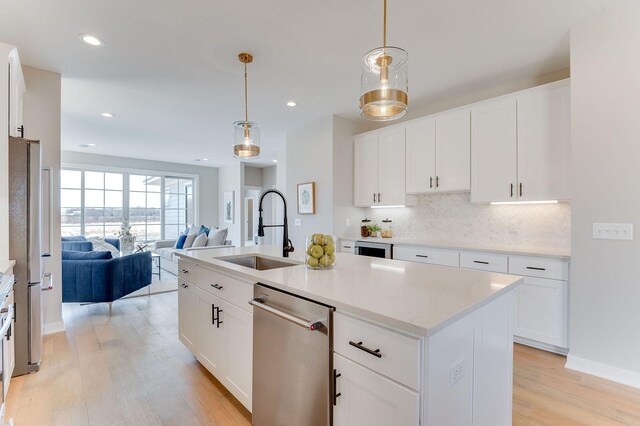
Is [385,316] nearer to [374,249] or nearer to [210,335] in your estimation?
[210,335]

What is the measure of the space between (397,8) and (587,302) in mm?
2628

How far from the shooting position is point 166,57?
289 cm

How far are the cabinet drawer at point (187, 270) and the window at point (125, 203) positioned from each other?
5907mm

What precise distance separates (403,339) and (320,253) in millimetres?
936

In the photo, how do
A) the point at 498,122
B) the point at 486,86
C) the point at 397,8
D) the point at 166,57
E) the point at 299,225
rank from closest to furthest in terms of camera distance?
the point at 397,8
the point at 166,57
the point at 498,122
the point at 486,86
the point at 299,225

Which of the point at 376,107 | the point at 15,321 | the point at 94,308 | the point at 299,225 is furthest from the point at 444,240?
the point at 94,308

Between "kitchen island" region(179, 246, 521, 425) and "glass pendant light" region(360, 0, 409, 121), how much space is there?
37.5 inches

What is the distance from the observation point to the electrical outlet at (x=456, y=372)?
1101 mm

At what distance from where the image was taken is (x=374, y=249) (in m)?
4.05

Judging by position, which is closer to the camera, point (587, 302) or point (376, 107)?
point (376, 107)

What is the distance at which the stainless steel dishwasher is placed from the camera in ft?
4.26

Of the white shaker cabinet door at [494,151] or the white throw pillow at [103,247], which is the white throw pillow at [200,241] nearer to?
the white throw pillow at [103,247]

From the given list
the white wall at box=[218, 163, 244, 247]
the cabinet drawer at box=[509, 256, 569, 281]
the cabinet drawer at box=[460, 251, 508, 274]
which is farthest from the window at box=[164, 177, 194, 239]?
the cabinet drawer at box=[509, 256, 569, 281]

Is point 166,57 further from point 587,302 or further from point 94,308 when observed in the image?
point 587,302
